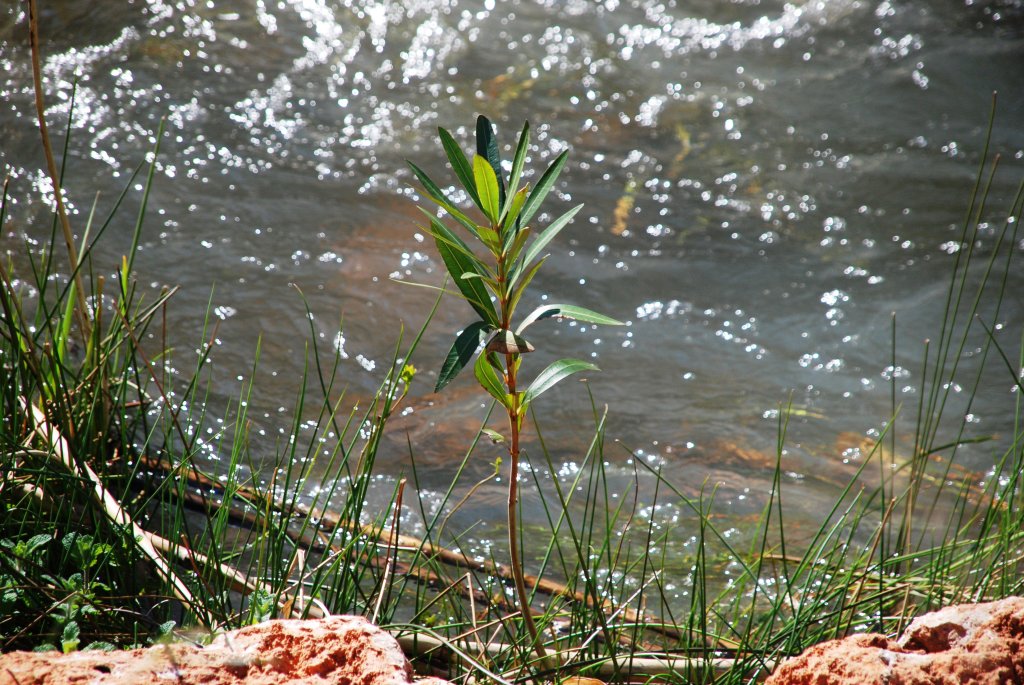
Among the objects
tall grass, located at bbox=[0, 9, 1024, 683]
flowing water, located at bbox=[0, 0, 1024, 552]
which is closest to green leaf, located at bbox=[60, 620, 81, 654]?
tall grass, located at bbox=[0, 9, 1024, 683]

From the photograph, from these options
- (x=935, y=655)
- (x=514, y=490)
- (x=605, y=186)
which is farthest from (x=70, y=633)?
(x=605, y=186)

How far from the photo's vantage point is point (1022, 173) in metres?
5.27

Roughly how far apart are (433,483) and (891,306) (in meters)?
2.47

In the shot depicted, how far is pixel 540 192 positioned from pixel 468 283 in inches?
8.1

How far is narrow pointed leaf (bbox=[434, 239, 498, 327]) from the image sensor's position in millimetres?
1404

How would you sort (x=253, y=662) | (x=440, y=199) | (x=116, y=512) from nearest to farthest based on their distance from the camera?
(x=253, y=662), (x=440, y=199), (x=116, y=512)

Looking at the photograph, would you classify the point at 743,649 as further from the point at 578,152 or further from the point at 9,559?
the point at 578,152

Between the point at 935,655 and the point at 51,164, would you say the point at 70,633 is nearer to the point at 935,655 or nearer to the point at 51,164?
the point at 51,164

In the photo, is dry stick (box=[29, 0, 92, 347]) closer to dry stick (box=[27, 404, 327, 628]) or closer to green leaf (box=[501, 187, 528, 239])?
dry stick (box=[27, 404, 327, 628])

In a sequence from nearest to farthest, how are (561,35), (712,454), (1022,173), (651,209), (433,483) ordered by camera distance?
(433,483) < (712,454) < (651,209) < (1022,173) < (561,35)

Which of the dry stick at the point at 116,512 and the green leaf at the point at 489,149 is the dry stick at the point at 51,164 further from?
the green leaf at the point at 489,149

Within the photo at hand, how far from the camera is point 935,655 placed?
133 centimetres

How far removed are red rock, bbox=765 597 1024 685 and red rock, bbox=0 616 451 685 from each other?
576 millimetres

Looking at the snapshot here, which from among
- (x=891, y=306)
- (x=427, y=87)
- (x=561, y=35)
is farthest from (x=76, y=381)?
(x=561, y=35)
